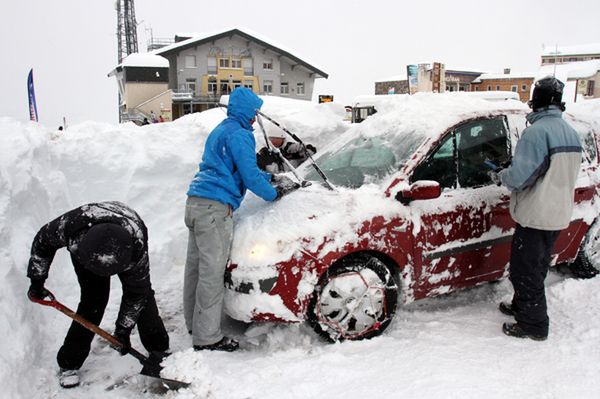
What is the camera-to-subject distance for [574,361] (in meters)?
3.07

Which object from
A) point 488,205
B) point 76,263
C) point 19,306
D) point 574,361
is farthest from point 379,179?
point 19,306

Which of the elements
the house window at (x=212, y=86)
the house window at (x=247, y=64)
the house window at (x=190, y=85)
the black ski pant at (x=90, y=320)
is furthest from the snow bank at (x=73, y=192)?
the house window at (x=247, y=64)

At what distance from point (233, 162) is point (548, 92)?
2.39 m

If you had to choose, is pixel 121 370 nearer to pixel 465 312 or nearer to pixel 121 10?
pixel 465 312

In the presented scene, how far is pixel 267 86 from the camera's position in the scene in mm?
40312

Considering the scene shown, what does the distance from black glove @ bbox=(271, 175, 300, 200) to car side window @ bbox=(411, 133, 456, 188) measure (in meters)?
0.94

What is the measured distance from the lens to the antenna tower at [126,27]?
140ft

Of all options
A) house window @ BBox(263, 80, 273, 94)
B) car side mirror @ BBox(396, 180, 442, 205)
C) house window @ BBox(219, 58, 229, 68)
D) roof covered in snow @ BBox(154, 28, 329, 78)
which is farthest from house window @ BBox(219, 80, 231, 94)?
car side mirror @ BBox(396, 180, 442, 205)

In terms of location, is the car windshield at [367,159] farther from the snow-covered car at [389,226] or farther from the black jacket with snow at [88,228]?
the black jacket with snow at [88,228]

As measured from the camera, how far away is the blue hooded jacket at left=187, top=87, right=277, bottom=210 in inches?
133

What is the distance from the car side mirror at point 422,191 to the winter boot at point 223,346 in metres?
1.70

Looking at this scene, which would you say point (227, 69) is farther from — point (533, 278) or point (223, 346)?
point (533, 278)

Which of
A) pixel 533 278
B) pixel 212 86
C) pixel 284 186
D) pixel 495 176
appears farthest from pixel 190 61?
pixel 533 278

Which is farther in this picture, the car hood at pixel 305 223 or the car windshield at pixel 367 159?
the car windshield at pixel 367 159
